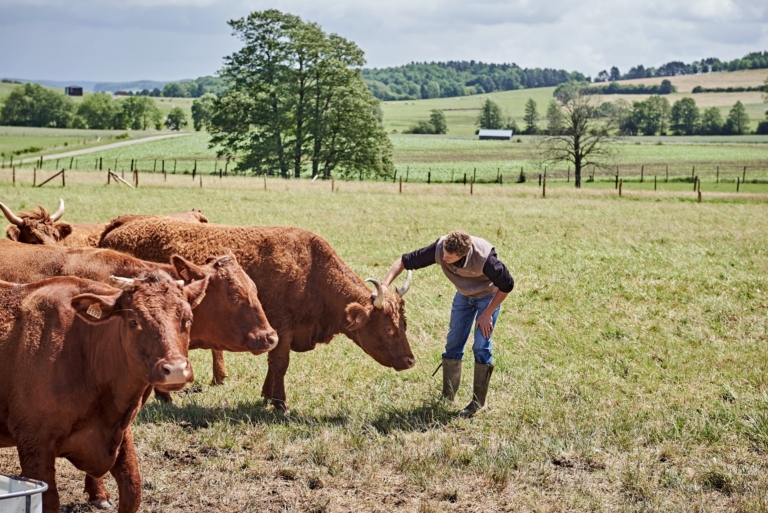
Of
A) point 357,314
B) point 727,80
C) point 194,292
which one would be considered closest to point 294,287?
point 357,314

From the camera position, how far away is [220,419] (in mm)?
7902

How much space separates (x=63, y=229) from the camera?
1152 cm

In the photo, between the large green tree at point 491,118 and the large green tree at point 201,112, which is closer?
the large green tree at point 201,112

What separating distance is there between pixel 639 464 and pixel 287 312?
13.0ft

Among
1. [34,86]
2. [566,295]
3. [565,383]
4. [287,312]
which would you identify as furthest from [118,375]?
[34,86]

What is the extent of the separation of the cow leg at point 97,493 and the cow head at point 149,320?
4.13 feet

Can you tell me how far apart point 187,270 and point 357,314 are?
100 inches

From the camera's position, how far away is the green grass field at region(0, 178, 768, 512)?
20.7ft

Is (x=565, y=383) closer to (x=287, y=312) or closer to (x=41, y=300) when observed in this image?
(x=287, y=312)

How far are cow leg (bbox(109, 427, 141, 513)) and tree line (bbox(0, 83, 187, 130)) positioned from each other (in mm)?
120929

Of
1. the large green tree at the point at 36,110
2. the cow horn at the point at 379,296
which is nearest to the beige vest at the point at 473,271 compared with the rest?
the cow horn at the point at 379,296

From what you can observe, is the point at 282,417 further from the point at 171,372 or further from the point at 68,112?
the point at 68,112

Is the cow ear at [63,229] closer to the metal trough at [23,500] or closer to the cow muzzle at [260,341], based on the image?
the cow muzzle at [260,341]

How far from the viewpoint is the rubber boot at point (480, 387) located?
8.42 m
